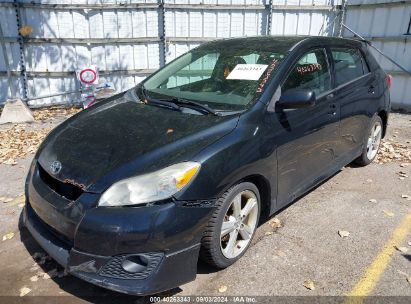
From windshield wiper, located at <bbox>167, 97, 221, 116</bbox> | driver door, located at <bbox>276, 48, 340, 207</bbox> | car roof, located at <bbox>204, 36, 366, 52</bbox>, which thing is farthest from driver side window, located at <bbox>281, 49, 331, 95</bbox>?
windshield wiper, located at <bbox>167, 97, 221, 116</bbox>

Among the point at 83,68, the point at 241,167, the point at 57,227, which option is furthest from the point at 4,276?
the point at 83,68

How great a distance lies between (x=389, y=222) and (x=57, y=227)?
121 inches

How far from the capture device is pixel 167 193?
2.44m

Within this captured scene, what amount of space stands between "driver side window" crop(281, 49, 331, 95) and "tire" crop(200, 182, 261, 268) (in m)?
1.00

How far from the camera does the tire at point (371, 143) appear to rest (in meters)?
4.91

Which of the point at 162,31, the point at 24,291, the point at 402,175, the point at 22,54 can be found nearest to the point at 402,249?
the point at 402,175

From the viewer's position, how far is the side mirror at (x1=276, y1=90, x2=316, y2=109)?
3.09 metres

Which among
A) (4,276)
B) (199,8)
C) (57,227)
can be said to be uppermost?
(199,8)

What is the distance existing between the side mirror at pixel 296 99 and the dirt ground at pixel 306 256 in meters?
1.21

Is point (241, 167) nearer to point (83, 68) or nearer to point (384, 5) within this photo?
point (83, 68)

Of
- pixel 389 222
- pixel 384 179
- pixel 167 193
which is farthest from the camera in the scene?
pixel 384 179

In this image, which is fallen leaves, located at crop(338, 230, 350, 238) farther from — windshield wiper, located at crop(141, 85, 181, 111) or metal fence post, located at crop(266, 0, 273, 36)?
metal fence post, located at crop(266, 0, 273, 36)

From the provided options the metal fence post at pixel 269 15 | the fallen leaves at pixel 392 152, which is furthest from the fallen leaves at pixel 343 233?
the metal fence post at pixel 269 15

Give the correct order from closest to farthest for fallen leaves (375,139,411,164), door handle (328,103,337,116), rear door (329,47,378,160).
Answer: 1. door handle (328,103,337,116)
2. rear door (329,47,378,160)
3. fallen leaves (375,139,411,164)
